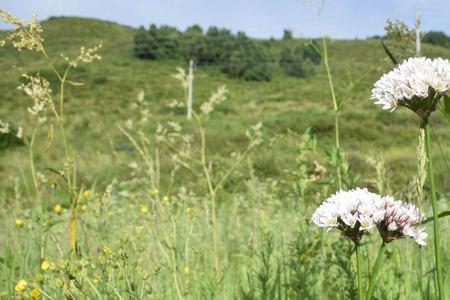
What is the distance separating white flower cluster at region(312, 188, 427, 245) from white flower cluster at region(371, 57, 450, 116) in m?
0.19

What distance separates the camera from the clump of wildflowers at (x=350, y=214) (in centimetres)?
105

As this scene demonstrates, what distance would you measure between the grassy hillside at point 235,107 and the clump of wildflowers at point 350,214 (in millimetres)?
666

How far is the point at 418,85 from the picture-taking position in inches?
42.3

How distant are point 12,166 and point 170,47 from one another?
→ 146ft

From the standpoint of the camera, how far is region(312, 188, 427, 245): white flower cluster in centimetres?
105

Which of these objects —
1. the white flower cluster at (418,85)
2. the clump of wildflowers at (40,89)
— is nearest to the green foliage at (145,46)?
the clump of wildflowers at (40,89)

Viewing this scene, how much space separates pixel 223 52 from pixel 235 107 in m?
23.8

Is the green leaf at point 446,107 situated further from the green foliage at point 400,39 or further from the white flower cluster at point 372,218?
the green foliage at point 400,39

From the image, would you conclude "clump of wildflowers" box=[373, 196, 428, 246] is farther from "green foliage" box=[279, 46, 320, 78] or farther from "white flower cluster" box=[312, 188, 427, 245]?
"green foliage" box=[279, 46, 320, 78]

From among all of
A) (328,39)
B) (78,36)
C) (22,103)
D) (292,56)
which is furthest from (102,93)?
(328,39)

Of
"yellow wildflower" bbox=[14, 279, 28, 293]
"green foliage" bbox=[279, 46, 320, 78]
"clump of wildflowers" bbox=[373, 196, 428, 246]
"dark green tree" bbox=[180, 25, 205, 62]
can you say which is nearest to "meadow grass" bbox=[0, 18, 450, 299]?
"yellow wildflower" bbox=[14, 279, 28, 293]

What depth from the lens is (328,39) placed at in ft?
7.50

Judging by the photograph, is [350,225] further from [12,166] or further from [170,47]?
[170,47]

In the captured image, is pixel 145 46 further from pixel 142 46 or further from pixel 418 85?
pixel 418 85
